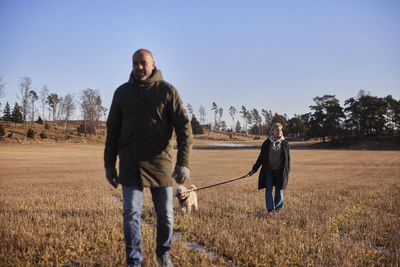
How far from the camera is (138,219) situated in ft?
9.57

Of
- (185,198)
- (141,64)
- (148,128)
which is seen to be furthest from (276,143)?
(141,64)

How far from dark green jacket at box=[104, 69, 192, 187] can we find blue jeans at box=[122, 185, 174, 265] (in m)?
0.13

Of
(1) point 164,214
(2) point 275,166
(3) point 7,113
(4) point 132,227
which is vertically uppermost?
(3) point 7,113

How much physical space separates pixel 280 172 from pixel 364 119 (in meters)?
66.7

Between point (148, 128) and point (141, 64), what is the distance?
0.75 meters

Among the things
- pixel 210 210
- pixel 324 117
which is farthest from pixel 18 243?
pixel 324 117

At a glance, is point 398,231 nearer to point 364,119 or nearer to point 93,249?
point 93,249

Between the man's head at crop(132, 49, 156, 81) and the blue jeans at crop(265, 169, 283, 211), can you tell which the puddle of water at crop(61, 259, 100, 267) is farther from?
the blue jeans at crop(265, 169, 283, 211)

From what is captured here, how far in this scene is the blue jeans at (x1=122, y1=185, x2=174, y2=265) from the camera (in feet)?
9.32

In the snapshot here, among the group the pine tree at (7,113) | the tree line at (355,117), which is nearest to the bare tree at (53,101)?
the pine tree at (7,113)

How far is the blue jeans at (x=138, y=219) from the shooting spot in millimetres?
2840

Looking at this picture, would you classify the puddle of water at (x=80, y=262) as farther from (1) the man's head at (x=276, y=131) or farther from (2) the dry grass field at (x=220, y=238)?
(1) the man's head at (x=276, y=131)

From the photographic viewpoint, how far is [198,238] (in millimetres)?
4285

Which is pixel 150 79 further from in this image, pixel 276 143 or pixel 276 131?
pixel 276 143
